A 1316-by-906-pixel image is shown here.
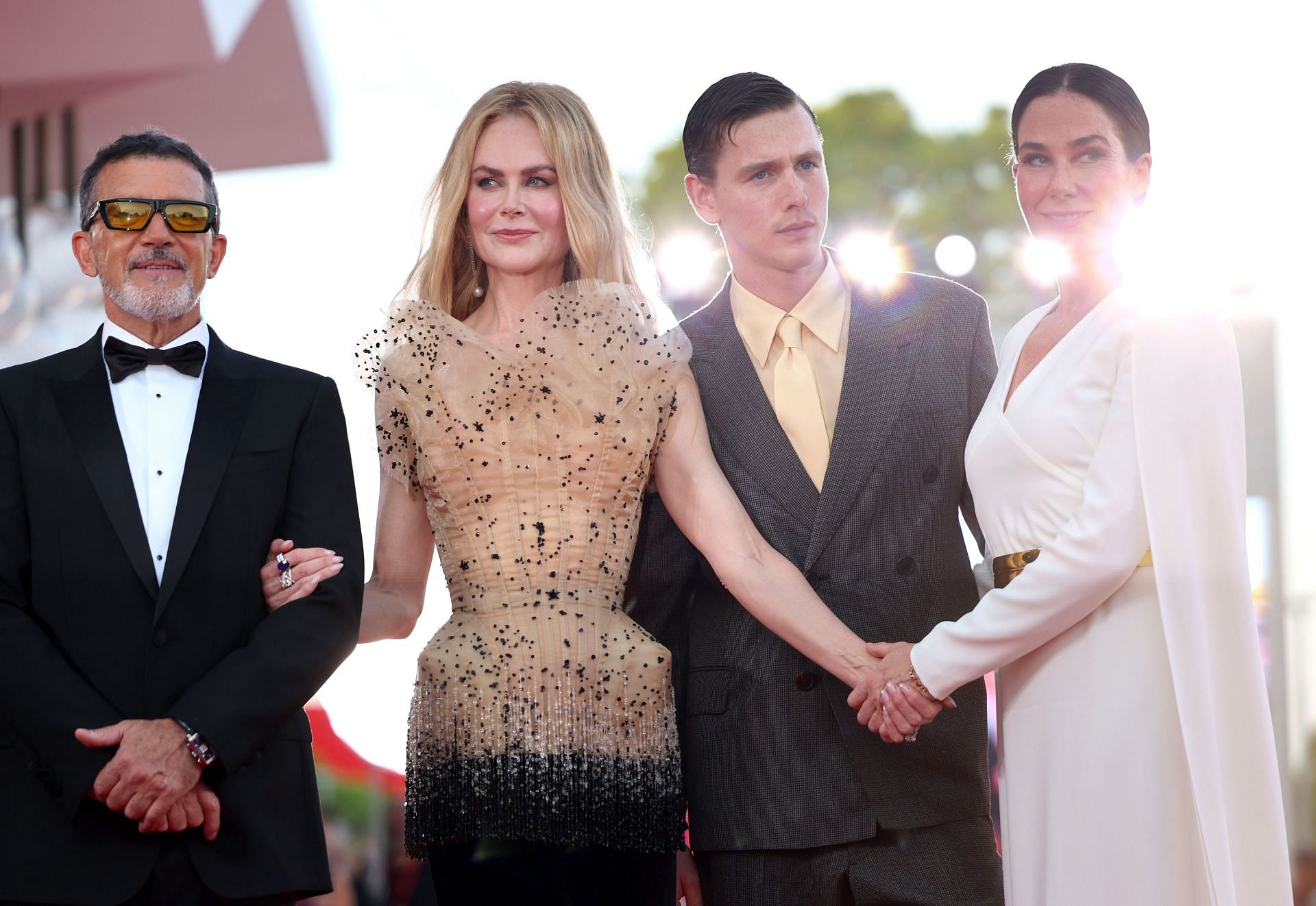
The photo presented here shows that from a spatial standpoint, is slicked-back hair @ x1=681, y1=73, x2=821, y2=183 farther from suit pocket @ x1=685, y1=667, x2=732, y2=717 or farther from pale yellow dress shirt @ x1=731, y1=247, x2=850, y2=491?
suit pocket @ x1=685, y1=667, x2=732, y2=717

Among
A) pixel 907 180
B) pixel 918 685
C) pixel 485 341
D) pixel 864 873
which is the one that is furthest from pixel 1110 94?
pixel 907 180

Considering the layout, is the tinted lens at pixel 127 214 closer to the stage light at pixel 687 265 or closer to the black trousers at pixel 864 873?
the black trousers at pixel 864 873

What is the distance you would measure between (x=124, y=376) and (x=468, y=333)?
0.65 metres

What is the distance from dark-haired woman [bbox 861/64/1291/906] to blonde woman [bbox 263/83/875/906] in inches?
14.6

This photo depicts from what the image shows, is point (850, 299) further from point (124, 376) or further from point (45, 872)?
point (45, 872)

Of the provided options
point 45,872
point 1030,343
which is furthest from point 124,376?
point 1030,343

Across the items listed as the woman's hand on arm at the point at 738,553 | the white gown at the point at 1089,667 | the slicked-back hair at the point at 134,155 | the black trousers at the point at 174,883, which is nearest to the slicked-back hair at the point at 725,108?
the woman's hand on arm at the point at 738,553

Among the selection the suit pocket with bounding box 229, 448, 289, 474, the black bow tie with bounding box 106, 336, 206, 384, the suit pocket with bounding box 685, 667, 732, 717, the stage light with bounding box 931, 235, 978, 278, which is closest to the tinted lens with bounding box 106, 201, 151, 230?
the black bow tie with bounding box 106, 336, 206, 384

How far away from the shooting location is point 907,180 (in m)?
21.2

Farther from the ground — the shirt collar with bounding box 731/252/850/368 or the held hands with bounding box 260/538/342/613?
the shirt collar with bounding box 731/252/850/368

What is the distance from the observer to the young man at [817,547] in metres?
2.87

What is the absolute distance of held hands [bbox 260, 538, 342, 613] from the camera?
101 inches

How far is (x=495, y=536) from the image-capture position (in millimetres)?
2814

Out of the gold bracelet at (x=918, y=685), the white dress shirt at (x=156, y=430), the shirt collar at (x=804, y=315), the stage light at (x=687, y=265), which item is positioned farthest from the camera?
the stage light at (x=687, y=265)
